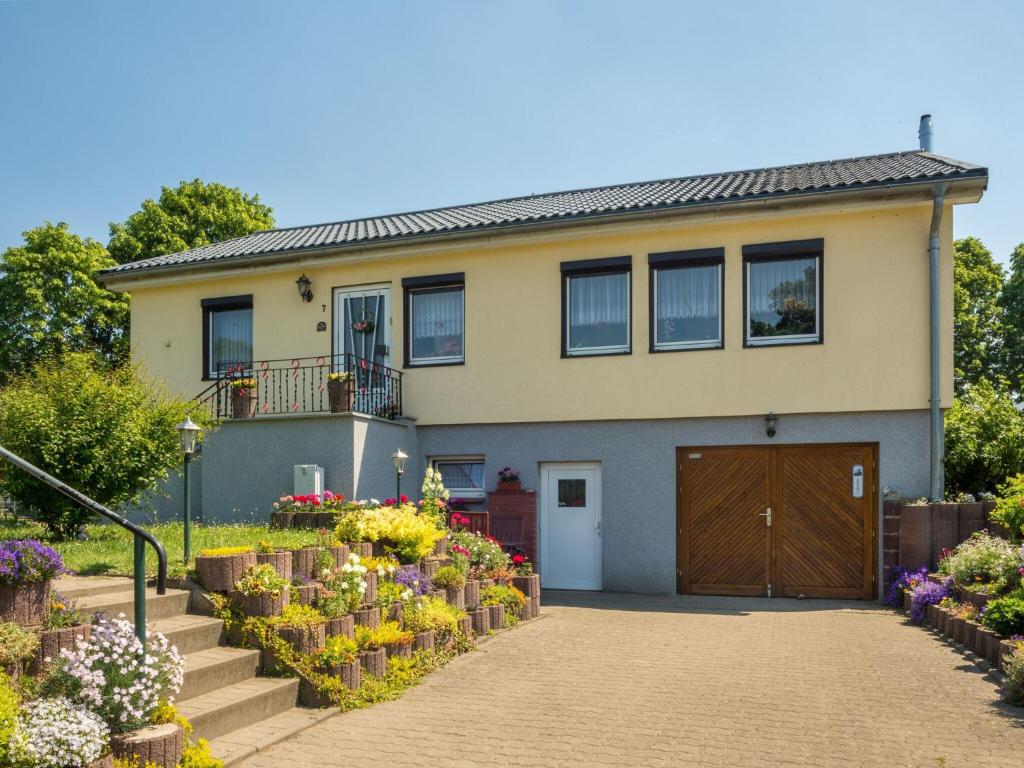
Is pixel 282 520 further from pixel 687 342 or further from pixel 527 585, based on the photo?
pixel 687 342

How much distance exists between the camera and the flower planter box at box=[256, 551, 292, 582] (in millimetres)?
7243

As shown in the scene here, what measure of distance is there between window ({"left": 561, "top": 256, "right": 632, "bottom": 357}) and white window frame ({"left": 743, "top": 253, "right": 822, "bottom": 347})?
1.73m

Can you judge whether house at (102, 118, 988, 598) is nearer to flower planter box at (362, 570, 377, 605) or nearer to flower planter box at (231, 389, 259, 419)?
flower planter box at (231, 389, 259, 419)

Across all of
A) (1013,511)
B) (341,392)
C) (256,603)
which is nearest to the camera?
(256,603)

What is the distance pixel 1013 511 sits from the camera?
1015 centimetres

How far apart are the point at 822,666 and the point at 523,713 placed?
3103 millimetres

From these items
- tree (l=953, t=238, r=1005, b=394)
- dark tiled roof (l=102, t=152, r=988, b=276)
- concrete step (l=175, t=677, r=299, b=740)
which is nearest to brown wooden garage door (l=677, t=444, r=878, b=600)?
dark tiled roof (l=102, t=152, r=988, b=276)

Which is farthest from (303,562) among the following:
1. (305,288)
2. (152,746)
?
(305,288)

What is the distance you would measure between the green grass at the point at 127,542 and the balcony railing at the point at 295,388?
11.8ft

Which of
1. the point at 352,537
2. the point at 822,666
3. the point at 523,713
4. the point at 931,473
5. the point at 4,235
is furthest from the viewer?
the point at 4,235

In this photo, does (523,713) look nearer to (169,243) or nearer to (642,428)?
(642,428)

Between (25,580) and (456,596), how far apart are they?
490 centimetres

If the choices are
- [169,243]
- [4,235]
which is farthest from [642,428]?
[4,235]

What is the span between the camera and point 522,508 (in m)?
13.7
